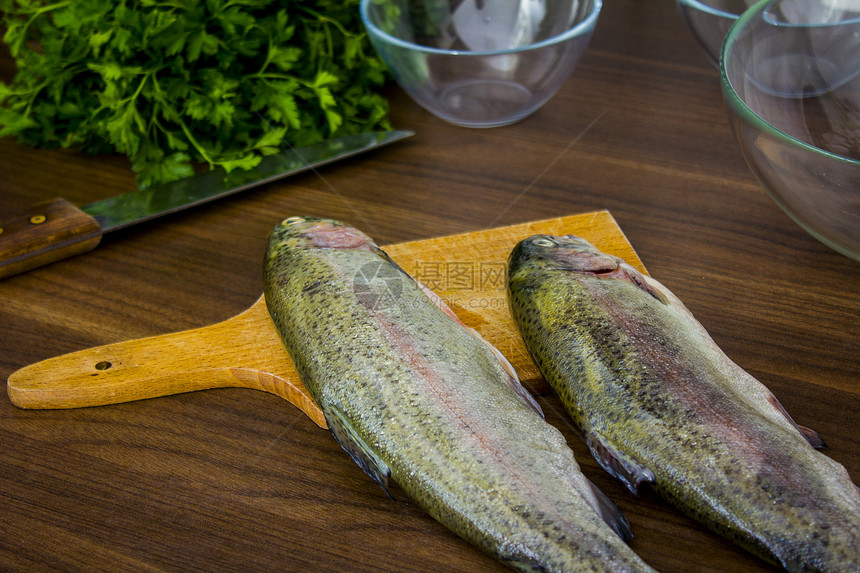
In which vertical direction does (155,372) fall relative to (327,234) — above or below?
below

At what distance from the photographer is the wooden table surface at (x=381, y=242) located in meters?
0.90

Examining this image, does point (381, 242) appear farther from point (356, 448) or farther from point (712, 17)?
point (712, 17)

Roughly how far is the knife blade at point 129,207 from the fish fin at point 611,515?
92 centimetres

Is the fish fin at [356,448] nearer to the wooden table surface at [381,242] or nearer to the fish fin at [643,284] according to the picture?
the wooden table surface at [381,242]

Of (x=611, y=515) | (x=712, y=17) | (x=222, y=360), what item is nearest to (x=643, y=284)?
(x=611, y=515)

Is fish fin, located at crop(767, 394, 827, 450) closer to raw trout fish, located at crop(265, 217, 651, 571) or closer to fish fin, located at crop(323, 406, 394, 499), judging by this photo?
raw trout fish, located at crop(265, 217, 651, 571)

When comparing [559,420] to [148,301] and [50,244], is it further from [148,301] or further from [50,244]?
[50,244]

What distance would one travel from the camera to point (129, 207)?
1.40 meters

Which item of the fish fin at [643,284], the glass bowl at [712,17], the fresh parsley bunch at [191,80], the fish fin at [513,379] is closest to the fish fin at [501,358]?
the fish fin at [513,379]

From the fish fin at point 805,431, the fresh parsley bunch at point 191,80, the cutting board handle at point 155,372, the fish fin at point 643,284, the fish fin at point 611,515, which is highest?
the fresh parsley bunch at point 191,80

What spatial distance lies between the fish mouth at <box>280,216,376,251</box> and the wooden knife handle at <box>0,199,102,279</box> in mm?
410

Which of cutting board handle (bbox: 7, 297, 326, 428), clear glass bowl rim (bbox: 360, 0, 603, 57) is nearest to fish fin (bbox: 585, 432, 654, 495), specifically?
cutting board handle (bbox: 7, 297, 326, 428)

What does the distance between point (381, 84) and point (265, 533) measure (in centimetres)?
106

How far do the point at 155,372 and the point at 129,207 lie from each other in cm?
45
